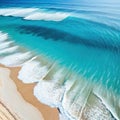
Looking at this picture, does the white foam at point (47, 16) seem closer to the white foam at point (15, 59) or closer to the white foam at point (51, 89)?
the white foam at point (15, 59)

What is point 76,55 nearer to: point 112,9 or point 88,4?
point 112,9

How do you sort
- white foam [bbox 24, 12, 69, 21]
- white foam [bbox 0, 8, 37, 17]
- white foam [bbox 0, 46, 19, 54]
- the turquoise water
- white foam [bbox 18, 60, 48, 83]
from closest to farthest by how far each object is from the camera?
white foam [bbox 18, 60, 48, 83]
the turquoise water
white foam [bbox 0, 46, 19, 54]
white foam [bbox 24, 12, 69, 21]
white foam [bbox 0, 8, 37, 17]

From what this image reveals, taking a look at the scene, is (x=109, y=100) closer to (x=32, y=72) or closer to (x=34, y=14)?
(x=32, y=72)

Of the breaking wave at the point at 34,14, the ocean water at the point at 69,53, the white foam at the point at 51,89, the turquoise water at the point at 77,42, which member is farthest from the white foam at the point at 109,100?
the breaking wave at the point at 34,14

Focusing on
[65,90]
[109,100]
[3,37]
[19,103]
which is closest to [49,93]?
[65,90]

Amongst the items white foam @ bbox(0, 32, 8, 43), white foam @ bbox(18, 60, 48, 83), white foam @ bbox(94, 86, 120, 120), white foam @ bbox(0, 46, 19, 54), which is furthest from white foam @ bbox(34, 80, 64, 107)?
white foam @ bbox(0, 32, 8, 43)

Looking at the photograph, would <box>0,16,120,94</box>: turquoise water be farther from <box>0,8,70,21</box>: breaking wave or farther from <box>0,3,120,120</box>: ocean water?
<box>0,8,70,21</box>: breaking wave

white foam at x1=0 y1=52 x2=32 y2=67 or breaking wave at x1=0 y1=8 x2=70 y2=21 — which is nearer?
white foam at x1=0 y1=52 x2=32 y2=67

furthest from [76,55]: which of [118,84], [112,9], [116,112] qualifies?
[112,9]
